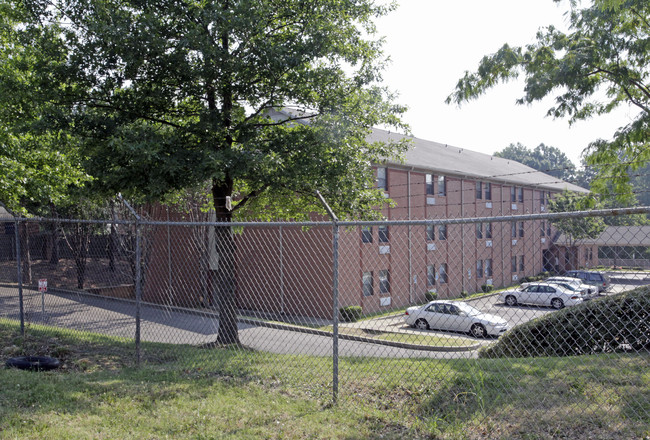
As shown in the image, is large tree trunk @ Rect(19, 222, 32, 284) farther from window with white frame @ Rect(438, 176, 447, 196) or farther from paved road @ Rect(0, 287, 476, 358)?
window with white frame @ Rect(438, 176, 447, 196)

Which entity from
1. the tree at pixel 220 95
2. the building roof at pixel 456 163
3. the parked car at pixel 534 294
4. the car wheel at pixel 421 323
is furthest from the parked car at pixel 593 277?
the building roof at pixel 456 163

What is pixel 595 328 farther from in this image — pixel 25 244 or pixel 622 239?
pixel 25 244

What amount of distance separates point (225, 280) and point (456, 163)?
977 inches

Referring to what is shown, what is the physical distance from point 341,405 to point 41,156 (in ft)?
37.1

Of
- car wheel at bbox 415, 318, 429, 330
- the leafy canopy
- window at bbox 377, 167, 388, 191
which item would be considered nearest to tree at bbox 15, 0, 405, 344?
the leafy canopy

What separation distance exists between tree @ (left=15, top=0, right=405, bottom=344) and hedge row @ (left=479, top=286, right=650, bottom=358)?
429cm

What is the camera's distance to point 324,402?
17.2 feet

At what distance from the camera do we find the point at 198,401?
5.30 metres

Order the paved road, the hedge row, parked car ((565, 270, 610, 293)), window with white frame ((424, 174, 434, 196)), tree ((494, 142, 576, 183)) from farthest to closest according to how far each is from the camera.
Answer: tree ((494, 142, 576, 183)), window with white frame ((424, 174, 434, 196)), the paved road, the hedge row, parked car ((565, 270, 610, 293))

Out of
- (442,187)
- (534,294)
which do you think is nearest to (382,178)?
(442,187)

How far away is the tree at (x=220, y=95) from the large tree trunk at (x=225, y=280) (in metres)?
0.05

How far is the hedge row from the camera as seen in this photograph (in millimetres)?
5633

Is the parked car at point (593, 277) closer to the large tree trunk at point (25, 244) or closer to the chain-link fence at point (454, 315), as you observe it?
the chain-link fence at point (454, 315)

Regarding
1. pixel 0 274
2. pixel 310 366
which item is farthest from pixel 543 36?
pixel 0 274
